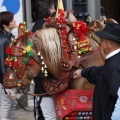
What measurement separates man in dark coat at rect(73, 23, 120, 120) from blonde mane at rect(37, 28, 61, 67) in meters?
0.59

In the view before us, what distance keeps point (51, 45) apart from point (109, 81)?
0.91 m

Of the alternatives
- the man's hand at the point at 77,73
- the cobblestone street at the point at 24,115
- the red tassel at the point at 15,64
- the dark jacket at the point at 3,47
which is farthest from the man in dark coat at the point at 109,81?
the cobblestone street at the point at 24,115

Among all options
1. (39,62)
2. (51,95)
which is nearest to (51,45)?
(39,62)

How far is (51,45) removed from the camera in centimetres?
393

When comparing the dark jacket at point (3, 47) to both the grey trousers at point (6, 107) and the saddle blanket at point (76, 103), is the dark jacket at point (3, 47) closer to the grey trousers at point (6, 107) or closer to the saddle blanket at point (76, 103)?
the grey trousers at point (6, 107)

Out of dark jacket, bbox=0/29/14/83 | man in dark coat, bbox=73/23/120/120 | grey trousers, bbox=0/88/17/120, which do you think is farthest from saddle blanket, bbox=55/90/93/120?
grey trousers, bbox=0/88/17/120

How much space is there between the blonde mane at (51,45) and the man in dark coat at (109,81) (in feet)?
1.94

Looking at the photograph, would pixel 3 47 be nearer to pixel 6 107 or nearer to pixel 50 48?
pixel 6 107

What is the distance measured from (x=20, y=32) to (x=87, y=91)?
2.82 ft

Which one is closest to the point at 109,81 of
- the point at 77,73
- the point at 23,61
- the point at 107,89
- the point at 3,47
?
the point at 107,89

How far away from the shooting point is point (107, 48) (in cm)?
336

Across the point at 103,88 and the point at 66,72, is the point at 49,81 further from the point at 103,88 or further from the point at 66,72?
the point at 103,88

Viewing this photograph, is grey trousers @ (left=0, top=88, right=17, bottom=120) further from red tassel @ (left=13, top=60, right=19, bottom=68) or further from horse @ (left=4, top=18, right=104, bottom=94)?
red tassel @ (left=13, top=60, right=19, bottom=68)

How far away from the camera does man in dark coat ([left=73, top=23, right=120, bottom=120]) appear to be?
3.11 metres
